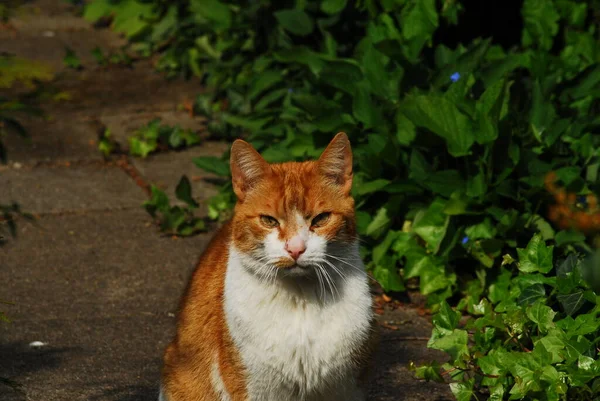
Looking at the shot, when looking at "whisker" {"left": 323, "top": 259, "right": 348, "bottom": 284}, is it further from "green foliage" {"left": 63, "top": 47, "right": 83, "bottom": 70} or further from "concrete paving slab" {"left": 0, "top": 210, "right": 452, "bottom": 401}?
"green foliage" {"left": 63, "top": 47, "right": 83, "bottom": 70}

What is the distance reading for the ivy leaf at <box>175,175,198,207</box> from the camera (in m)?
6.11

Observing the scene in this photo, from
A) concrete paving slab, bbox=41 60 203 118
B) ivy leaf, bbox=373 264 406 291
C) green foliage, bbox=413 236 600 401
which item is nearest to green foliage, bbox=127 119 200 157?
concrete paving slab, bbox=41 60 203 118

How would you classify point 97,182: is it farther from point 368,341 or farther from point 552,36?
point 368,341

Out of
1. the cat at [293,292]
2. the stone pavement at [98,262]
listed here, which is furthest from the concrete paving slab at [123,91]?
the cat at [293,292]

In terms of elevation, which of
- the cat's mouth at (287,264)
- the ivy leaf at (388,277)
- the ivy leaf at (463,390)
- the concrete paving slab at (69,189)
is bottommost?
the concrete paving slab at (69,189)

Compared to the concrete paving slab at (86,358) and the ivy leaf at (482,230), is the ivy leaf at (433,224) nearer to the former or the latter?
the ivy leaf at (482,230)

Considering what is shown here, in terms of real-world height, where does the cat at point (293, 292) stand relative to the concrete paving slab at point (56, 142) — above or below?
above

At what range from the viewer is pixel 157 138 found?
290 inches

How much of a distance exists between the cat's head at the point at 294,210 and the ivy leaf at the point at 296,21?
124 inches

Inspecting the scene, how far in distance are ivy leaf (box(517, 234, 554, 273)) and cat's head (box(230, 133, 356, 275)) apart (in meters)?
0.79

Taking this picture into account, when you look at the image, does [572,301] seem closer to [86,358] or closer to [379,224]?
[379,224]

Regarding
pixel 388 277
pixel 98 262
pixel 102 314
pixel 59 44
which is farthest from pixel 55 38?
pixel 388 277

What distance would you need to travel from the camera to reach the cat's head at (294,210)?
3.35m

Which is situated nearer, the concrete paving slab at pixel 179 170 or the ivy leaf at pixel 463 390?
the ivy leaf at pixel 463 390
